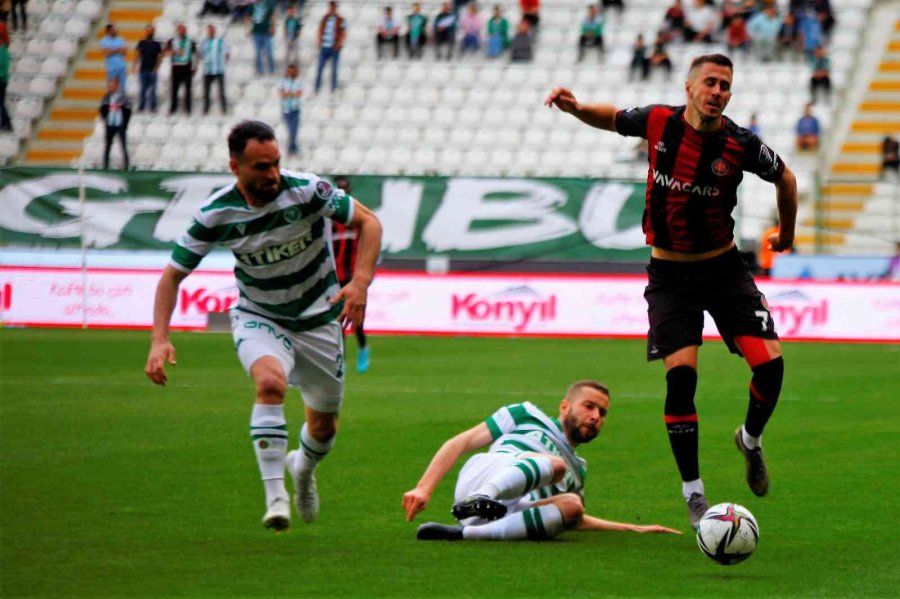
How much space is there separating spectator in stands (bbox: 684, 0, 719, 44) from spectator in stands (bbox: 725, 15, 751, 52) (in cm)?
35

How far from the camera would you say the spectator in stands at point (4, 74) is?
1214 inches

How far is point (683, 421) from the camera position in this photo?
827 centimetres

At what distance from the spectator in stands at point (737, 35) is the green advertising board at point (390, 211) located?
7.82m

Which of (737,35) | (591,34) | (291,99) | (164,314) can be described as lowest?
(291,99)

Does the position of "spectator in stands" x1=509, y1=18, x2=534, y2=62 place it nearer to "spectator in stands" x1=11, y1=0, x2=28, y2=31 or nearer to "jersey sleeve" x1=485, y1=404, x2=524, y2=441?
"spectator in stands" x1=11, y1=0, x2=28, y2=31

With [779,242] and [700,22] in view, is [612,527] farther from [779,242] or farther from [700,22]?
[700,22]

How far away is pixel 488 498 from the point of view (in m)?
7.85

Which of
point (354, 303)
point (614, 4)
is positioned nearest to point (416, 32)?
point (614, 4)

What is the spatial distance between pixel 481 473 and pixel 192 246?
188cm

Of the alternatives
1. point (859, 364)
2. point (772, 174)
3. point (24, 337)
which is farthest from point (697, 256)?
point (24, 337)

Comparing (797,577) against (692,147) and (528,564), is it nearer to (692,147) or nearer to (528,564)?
(528,564)

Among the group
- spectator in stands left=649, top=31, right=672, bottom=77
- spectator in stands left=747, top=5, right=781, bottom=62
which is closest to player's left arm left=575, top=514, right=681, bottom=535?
spectator in stands left=649, top=31, right=672, bottom=77

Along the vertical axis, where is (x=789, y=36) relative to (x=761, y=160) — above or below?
below

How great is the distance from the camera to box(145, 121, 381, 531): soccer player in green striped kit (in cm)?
782
